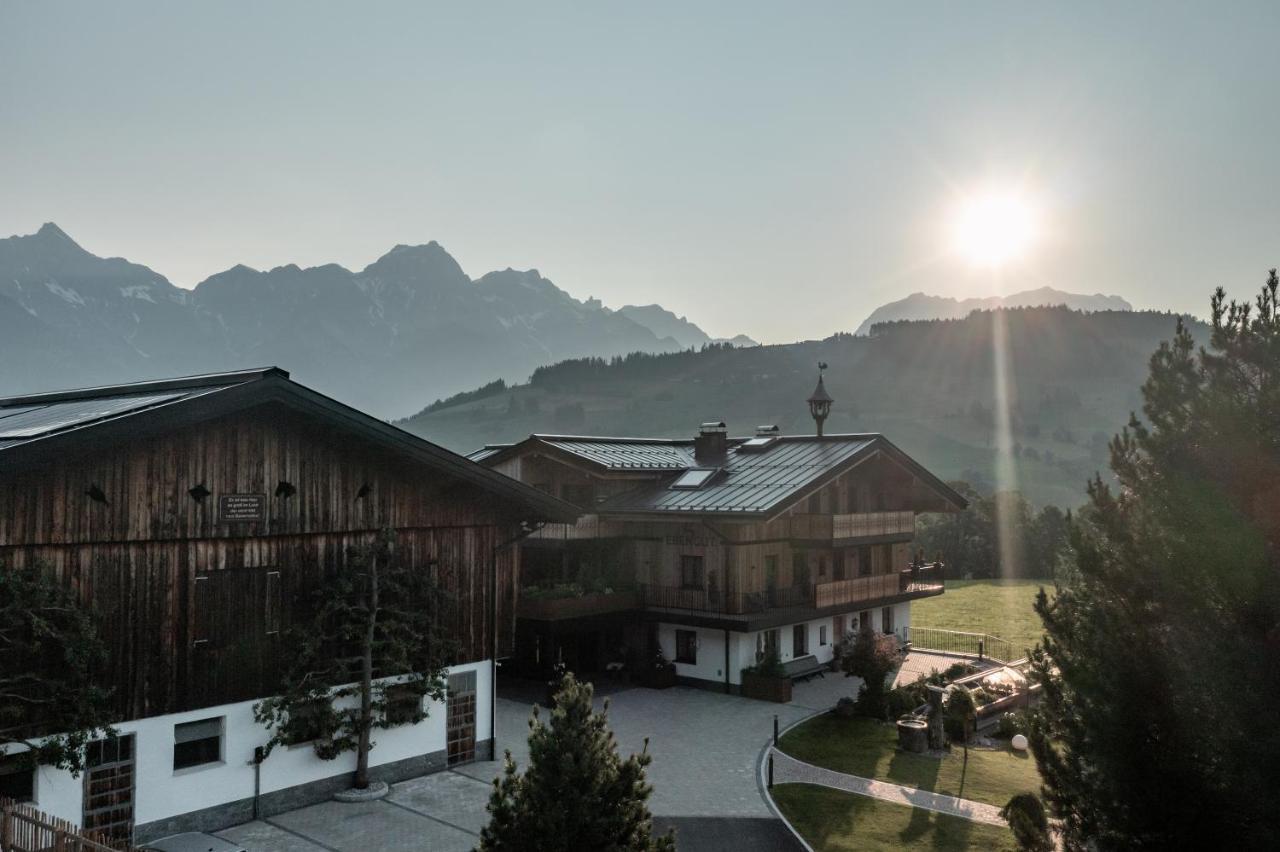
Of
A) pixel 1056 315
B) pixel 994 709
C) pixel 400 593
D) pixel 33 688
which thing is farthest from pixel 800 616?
pixel 1056 315

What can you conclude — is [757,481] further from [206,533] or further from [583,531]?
[206,533]

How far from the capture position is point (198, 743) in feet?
60.7

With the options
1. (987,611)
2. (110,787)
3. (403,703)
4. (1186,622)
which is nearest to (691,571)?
(403,703)

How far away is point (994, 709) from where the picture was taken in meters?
30.6

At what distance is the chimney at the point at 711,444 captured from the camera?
1586 inches

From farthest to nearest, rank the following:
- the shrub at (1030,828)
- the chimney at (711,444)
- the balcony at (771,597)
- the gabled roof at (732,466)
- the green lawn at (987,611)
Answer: the green lawn at (987,611) < the chimney at (711,444) < the gabled roof at (732,466) < the balcony at (771,597) < the shrub at (1030,828)

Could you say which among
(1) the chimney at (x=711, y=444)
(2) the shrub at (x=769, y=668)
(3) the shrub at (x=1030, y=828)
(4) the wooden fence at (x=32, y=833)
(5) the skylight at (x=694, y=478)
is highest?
(1) the chimney at (x=711, y=444)

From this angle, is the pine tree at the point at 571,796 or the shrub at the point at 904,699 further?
the shrub at the point at 904,699

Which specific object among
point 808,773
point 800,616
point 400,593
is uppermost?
point 400,593

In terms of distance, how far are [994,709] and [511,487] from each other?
1805cm

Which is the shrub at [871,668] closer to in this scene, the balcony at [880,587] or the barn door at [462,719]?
the balcony at [880,587]

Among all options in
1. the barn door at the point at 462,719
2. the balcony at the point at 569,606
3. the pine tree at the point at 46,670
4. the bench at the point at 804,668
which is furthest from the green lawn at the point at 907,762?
the pine tree at the point at 46,670

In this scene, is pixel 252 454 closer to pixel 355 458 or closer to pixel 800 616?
pixel 355 458

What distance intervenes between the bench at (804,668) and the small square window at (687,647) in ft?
10.4
